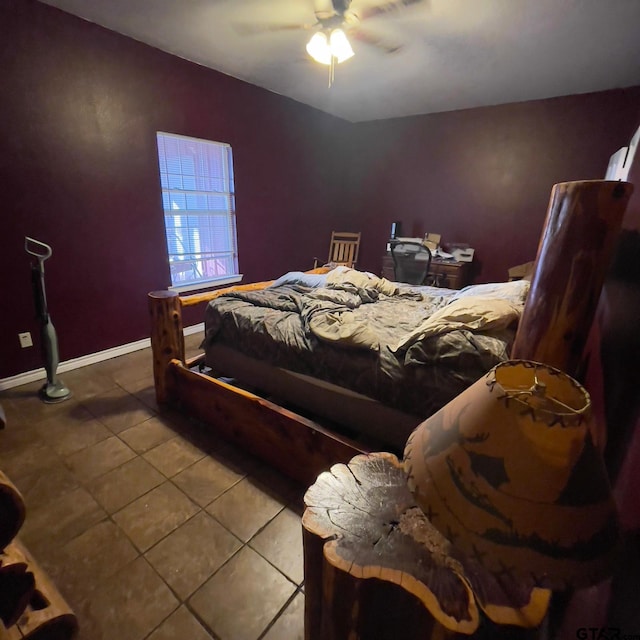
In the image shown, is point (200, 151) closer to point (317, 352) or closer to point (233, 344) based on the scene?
point (233, 344)

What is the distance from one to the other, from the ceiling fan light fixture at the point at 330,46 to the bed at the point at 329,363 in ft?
4.90

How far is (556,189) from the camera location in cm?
82

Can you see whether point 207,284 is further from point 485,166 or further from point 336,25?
point 485,166

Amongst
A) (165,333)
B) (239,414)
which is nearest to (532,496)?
(239,414)

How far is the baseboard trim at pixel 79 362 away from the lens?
247cm

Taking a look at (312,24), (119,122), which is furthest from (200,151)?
(312,24)

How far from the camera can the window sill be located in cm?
338

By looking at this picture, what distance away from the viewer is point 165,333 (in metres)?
2.06

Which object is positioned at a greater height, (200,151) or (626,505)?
(200,151)

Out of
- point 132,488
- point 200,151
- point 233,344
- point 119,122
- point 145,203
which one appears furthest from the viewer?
point 200,151

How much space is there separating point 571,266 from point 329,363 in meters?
1.09

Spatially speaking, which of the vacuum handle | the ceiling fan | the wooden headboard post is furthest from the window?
the wooden headboard post

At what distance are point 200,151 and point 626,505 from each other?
3812mm

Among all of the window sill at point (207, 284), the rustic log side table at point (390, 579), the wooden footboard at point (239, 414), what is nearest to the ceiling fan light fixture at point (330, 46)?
the wooden footboard at point (239, 414)
